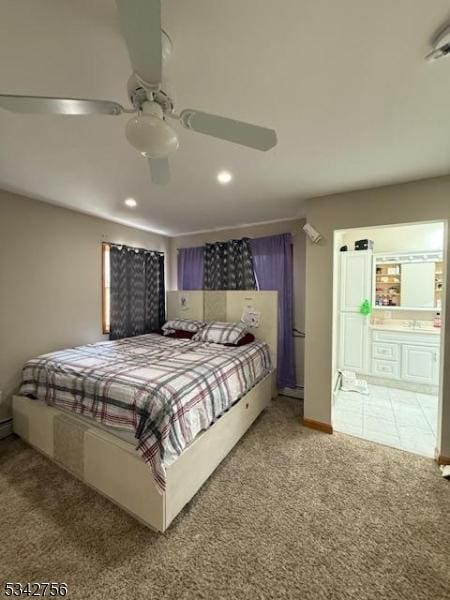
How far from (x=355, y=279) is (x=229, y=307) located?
1.97 meters

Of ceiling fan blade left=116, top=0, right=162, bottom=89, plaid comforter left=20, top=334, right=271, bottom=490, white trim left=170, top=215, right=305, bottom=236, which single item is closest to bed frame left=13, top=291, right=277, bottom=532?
plaid comforter left=20, top=334, right=271, bottom=490

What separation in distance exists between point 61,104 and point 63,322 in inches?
103

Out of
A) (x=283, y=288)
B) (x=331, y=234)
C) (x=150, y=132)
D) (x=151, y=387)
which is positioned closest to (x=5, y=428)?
(x=151, y=387)

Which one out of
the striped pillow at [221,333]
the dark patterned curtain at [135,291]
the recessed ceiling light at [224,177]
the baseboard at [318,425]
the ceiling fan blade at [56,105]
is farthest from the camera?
the dark patterned curtain at [135,291]

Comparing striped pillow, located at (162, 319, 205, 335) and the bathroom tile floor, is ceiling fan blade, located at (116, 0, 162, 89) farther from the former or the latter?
the bathroom tile floor

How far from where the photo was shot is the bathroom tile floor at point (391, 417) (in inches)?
93.8

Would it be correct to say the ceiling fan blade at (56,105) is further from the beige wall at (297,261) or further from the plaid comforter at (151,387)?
the beige wall at (297,261)

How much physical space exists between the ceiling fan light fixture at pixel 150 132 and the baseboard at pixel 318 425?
8.99 ft

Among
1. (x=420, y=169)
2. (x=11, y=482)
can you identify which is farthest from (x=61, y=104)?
(x=11, y=482)

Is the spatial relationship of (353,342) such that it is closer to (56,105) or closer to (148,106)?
(148,106)

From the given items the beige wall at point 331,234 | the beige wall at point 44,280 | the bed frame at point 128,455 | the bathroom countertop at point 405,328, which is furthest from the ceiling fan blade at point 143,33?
the bathroom countertop at point 405,328

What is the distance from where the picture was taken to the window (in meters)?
3.37

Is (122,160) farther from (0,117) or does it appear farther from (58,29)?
(58,29)

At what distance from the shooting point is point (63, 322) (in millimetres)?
2912
